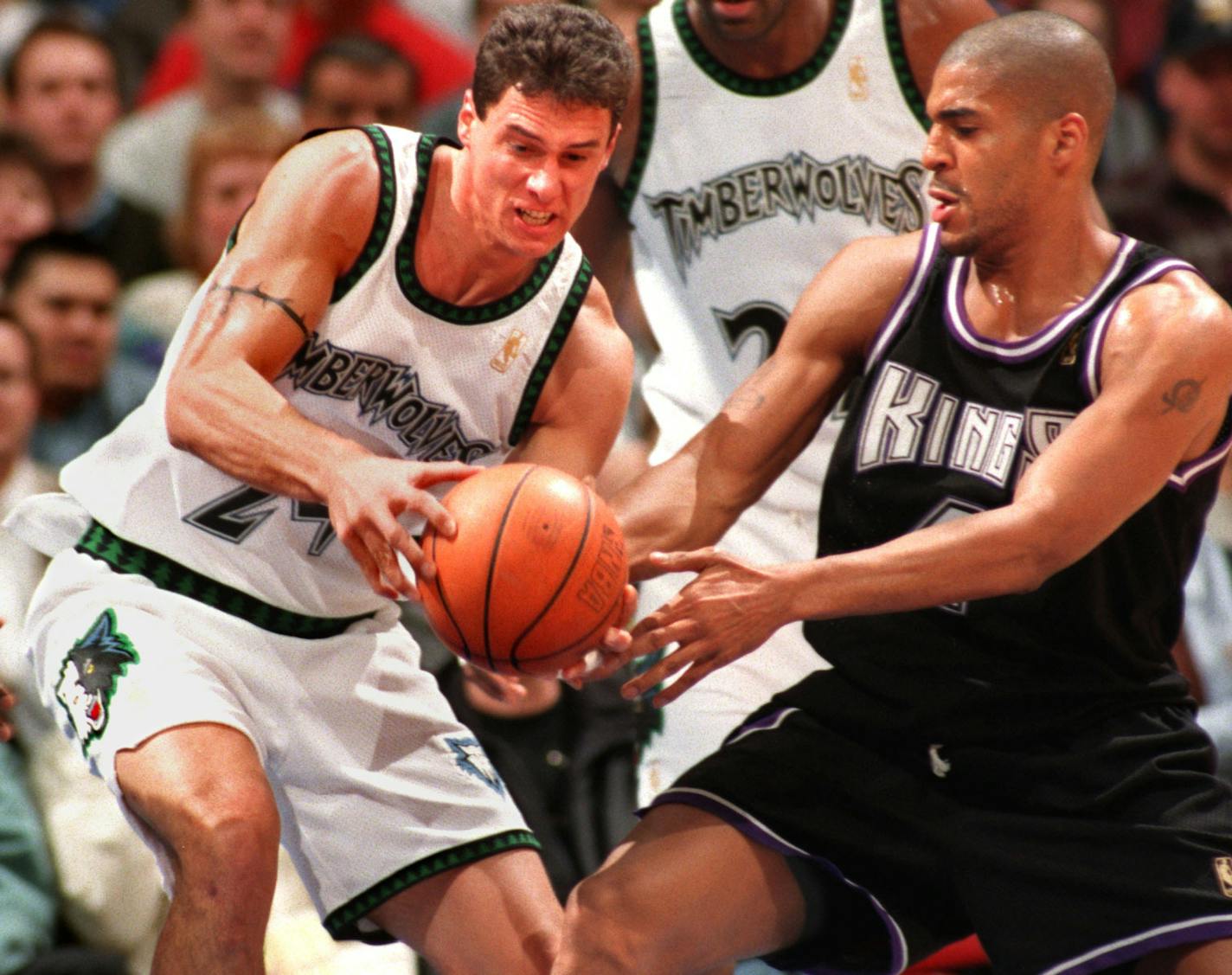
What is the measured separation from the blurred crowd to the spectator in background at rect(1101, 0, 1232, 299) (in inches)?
0.5

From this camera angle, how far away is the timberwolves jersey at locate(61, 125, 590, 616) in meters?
3.96

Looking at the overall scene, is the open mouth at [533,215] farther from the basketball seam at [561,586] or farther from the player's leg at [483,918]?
the player's leg at [483,918]

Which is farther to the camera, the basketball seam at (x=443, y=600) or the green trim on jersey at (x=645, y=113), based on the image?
the green trim on jersey at (x=645, y=113)

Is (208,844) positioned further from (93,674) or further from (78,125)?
(78,125)

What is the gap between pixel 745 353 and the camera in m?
5.01

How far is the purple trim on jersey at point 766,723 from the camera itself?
401cm

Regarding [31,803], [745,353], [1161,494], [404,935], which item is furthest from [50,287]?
[1161,494]

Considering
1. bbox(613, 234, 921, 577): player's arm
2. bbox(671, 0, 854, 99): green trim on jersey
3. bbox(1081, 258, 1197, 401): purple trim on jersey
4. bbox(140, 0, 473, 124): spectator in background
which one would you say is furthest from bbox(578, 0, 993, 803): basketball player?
bbox(140, 0, 473, 124): spectator in background

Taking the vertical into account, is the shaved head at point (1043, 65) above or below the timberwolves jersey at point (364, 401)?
above

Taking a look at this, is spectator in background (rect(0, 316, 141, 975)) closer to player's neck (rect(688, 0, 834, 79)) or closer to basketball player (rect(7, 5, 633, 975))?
basketball player (rect(7, 5, 633, 975))

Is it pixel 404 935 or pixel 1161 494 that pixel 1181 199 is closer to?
pixel 1161 494

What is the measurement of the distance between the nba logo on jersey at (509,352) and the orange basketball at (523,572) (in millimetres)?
508

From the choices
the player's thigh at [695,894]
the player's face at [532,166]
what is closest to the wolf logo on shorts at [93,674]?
the player's thigh at [695,894]

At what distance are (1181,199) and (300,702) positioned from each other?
5221mm
